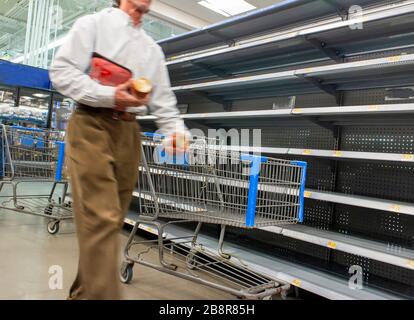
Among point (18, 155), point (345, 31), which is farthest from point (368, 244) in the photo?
point (18, 155)

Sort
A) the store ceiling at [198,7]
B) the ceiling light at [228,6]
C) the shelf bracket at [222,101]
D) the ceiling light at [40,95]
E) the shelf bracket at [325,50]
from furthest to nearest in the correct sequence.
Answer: the ceiling light at [228,6]
the store ceiling at [198,7]
the ceiling light at [40,95]
the shelf bracket at [222,101]
the shelf bracket at [325,50]

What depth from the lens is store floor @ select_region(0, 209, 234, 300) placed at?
2381 mm

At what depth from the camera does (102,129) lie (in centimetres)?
146

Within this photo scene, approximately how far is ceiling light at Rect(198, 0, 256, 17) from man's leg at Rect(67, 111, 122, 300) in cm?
777

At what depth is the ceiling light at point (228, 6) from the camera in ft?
27.8

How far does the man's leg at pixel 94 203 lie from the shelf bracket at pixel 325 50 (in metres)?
2.08

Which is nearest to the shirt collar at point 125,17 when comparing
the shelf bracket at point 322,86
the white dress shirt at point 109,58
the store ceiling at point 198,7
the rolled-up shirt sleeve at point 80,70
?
the white dress shirt at point 109,58

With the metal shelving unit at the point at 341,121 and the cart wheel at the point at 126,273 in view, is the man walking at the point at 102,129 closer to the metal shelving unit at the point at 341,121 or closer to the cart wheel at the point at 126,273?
the cart wheel at the point at 126,273

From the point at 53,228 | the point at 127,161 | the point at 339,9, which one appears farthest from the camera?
the point at 53,228

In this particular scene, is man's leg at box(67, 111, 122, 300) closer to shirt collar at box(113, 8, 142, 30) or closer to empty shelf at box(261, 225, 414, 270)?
shirt collar at box(113, 8, 142, 30)

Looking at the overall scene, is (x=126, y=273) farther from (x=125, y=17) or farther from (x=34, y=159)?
(x=34, y=159)

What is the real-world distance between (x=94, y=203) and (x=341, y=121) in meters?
2.39

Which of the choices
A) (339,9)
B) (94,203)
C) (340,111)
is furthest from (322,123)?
(94,203)

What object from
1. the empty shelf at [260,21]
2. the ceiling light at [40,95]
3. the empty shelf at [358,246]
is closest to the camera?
the empty shelf at [358,246]
